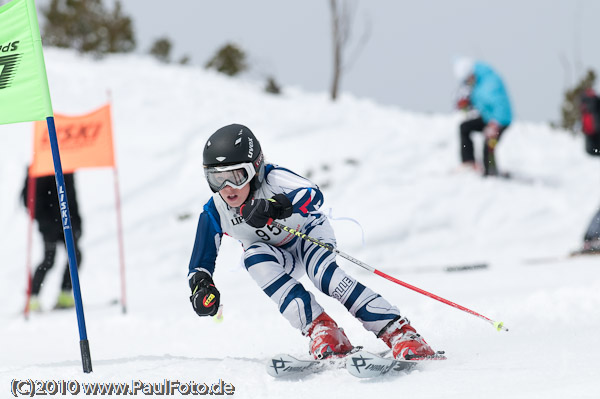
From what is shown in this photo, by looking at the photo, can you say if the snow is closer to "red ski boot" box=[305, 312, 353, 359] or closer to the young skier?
"red ski boot" box=[305, 312, 353, 359]

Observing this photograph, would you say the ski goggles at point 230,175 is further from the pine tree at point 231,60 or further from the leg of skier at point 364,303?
the pine tree at point 231,60

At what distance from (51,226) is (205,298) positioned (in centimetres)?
496

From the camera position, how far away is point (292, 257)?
3818 mm

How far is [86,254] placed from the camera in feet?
34.2

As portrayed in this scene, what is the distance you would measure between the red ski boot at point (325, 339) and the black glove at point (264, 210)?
24.0 inches

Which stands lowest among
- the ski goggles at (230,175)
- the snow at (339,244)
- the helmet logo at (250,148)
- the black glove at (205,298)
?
the snow at (339,244)

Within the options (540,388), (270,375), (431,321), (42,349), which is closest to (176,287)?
(42,349)

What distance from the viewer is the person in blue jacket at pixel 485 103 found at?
439 inches

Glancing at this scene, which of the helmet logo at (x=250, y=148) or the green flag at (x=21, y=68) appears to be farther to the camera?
the green flag at (x=21, y=68)

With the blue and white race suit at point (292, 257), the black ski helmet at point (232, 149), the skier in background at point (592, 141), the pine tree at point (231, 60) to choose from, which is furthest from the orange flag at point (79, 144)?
the pine tree at point (231, 60)

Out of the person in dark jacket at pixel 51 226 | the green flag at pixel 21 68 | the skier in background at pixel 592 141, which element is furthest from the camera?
the skier in background at pixel 592 141

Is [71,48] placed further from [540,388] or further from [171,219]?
[540,388]

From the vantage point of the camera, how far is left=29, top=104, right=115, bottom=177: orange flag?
7461 millimetres

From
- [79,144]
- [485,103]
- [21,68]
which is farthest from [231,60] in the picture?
[21,68]
